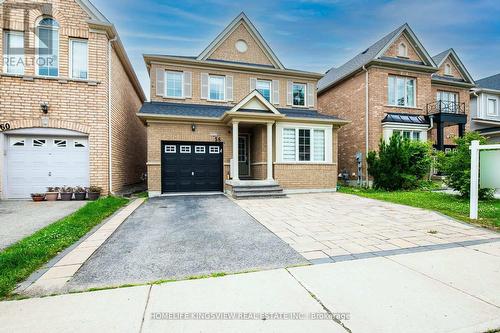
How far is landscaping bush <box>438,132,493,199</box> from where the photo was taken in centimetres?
813

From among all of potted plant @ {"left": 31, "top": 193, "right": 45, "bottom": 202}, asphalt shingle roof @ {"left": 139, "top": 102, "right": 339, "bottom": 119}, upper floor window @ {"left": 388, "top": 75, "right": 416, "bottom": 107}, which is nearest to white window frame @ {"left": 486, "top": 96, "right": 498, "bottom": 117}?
upper floor window @ {"left": 388, "top": 75, "right": 416, "bottom": 107}

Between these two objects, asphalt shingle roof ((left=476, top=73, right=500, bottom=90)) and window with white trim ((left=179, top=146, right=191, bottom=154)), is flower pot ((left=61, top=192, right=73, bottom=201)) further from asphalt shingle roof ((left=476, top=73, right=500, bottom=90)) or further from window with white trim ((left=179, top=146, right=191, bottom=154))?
asphalt shingle roof ((left=476, top=73, right=500, bottom=90))

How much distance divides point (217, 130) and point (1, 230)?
8.30 meters

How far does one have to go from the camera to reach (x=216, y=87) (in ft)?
45.2

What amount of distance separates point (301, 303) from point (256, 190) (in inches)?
319

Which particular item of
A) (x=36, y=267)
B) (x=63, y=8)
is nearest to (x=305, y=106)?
(x=63, y=8)

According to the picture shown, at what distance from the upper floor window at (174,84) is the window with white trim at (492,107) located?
2369 centimetres

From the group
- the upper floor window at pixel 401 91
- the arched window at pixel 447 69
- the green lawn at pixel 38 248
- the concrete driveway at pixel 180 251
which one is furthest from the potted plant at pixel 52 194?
the arched window at pixel 447 69

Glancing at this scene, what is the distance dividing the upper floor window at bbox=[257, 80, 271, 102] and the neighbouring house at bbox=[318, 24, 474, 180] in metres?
5.46

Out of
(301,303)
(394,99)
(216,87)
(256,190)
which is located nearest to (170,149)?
(256,190)

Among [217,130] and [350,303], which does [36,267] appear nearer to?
[350,303]

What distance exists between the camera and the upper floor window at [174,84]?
43.0 ft

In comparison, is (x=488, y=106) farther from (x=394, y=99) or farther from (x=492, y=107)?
(x=394, y=99)

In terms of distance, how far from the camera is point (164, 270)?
10.4 feet
